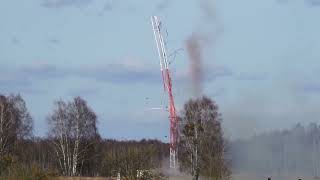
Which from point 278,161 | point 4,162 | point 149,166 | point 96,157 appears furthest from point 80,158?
point 149,166

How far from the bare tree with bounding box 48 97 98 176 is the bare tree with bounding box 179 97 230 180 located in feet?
63.5

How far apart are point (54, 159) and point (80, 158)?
593 centimetres

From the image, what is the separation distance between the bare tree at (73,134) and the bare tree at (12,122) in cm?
566

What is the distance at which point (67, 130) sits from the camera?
114500mm

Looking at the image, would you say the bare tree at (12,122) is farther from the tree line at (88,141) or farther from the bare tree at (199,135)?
the bare tree at (199,135)

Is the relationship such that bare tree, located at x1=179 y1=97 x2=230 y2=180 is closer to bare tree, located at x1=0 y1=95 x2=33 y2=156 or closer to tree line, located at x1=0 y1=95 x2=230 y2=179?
tree line, located at x1=0 y1=95 x2=230 y2=179

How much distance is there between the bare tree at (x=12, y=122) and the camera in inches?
4104

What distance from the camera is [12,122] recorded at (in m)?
106

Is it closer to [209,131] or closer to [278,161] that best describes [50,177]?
[209,131]

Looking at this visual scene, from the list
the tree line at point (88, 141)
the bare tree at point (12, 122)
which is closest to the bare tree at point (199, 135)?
the tree line at point (88, 141)

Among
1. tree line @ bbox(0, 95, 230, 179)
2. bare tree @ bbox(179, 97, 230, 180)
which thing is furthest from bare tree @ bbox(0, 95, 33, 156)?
bare tree @ bbox(179, 97, 230, 180)

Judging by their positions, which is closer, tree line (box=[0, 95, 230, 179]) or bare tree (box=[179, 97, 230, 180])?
tree line (box=[0, 95, 230, 179])

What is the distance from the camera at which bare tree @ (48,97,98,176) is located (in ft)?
374

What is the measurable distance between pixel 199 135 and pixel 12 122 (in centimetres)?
2911
